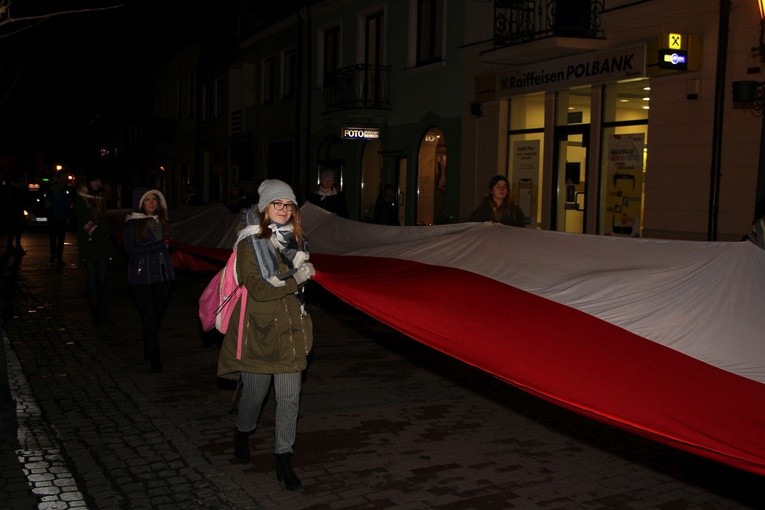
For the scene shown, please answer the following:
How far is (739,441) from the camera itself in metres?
3.93

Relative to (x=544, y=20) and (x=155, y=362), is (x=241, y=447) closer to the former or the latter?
(x=155, y=362)

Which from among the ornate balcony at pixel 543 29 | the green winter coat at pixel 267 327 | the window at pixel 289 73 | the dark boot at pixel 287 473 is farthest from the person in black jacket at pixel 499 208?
the window at pixel 289 73

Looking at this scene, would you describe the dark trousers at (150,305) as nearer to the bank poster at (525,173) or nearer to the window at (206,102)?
the bank poster at (525,173)

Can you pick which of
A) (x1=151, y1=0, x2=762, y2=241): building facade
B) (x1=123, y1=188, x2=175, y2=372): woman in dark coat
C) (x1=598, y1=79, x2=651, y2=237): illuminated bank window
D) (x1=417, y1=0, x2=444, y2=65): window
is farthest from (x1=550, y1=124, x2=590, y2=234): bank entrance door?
Answer: (x1=123, y1=188, x2=175, y2=372): woman in dark coat

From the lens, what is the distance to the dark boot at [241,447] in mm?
6000

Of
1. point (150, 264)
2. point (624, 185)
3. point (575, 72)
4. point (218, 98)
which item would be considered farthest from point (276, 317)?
point (218, 98)

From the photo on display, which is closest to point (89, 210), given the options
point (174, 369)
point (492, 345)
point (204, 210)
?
point (204, 210)

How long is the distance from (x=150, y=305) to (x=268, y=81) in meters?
24.5

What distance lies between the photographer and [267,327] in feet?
18.0

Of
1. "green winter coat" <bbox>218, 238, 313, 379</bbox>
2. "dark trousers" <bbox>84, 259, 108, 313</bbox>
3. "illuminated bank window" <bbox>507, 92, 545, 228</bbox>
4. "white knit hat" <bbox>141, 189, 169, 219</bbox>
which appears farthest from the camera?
"illuminated bank window" <bbox>507, 92, 545, 228</bbox>

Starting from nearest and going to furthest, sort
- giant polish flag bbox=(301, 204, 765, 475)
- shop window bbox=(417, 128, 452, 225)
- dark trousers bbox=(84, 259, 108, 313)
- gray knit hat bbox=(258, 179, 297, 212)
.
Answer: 1. giant polish flag bbox=(301, 204, 765, 475)
2. gray knit hat bbox=(258, 179, 297, 212)
3. dark trousers bbox=(84, 259, 108, 313)
4. shop window bbox=(417, 128, 452, 225)

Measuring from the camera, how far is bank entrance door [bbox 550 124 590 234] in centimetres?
1647

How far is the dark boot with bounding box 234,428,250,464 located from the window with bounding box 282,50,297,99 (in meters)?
24.4

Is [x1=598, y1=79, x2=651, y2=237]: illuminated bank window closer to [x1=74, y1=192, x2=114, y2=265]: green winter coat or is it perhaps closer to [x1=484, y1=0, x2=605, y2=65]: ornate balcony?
[x1=484, y1=0, x2=605, y2=65]: ornate balcony
